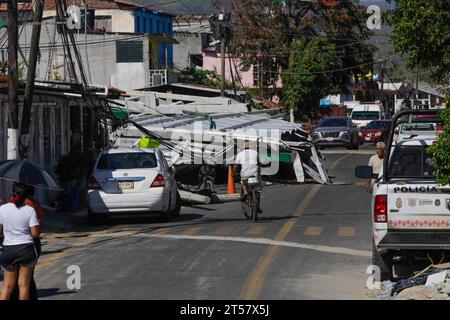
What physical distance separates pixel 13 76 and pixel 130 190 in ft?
11.6

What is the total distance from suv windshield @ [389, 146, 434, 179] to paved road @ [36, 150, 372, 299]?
1597 millimetres

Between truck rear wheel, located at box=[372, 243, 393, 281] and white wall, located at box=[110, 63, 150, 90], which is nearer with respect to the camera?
truck rear wheel, located at box=[372, 243, 393, 281]

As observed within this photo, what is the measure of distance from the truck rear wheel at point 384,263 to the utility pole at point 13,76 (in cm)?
1032

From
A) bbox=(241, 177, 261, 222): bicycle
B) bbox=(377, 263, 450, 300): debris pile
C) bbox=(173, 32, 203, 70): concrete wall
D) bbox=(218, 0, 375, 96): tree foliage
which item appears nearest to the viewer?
bbox=(377, 263, 450, 300): debris pile

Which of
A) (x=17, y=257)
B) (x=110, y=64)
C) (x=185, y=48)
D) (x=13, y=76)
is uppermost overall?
(x=185, y=48)

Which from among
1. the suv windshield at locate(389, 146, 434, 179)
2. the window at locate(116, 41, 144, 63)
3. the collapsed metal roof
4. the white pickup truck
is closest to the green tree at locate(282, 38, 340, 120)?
the window at locate(116, 41, 144, 63)

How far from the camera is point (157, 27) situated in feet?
255

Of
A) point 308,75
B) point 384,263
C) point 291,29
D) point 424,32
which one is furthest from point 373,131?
point 384,263

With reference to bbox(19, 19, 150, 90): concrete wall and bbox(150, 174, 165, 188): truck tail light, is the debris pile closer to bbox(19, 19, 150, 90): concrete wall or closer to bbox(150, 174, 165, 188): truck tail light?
bbox(150, 174, 165, 188): truck tail light

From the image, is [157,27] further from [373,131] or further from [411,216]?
[411,216]

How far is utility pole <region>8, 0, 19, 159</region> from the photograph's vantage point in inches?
896

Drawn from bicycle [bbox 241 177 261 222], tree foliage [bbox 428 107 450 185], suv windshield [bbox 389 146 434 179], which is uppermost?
tree foliage [bbox 428 107 450 185]
